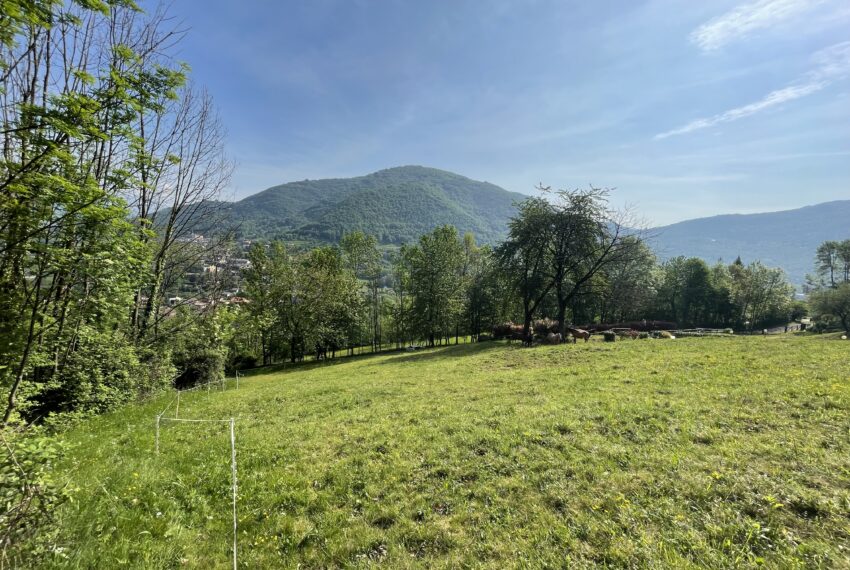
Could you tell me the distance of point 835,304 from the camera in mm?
49156

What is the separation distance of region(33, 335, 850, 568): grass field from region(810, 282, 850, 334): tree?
59.6 m

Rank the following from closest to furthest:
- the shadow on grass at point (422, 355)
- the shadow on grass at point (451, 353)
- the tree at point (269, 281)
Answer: the shadow on grass at point (451, 353) < the shadow on grass at point (422, 355) < the tree at point (269, 281)

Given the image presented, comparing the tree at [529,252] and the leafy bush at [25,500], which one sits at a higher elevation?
the tree at [529,252]

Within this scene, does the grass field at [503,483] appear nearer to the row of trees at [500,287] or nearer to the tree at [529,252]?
the row of trees at [500,287]

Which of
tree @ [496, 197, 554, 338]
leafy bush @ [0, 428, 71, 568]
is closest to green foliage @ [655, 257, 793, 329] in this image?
tree @ [496, 197, 554, 338]

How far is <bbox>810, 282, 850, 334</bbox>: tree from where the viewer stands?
160 feet

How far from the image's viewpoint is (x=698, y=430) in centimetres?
769

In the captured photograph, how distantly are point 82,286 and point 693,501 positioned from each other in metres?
16.6

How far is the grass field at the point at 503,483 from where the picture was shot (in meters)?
4.55

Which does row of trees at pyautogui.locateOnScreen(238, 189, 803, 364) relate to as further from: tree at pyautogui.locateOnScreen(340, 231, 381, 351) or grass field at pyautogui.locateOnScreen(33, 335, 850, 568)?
grass field at pyautogui.locateOnScreen(33, 335, 850, 568)

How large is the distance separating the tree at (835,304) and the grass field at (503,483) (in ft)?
195

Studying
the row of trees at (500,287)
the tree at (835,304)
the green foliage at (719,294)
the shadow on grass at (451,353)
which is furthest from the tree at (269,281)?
the tree at (835,304)

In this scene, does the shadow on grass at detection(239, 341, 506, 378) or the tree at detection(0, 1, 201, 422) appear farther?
the shadow on grass at detection(239, 341, 506, 378)

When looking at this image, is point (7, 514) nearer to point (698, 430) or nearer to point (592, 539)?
point (592, 539)
